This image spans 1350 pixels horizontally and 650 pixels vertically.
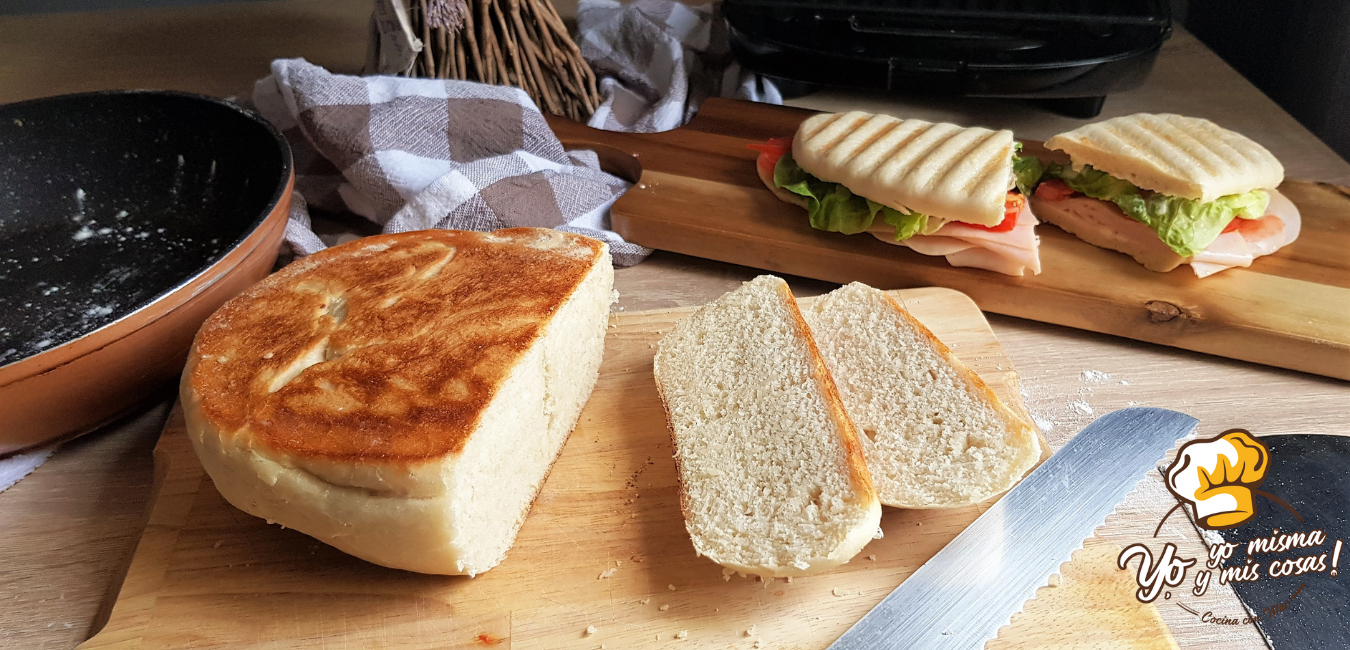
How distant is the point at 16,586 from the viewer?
212cm

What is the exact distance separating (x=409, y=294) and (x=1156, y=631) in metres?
2.02

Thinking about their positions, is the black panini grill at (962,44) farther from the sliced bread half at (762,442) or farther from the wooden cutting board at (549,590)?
the wooden cutting board at (549,590)

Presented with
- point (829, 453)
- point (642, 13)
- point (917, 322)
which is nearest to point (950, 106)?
point (642, 13)

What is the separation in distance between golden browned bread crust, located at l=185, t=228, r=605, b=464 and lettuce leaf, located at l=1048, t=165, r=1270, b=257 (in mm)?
1891

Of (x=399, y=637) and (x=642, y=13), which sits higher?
(x=642, y=13)

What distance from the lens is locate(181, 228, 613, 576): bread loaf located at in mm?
1872

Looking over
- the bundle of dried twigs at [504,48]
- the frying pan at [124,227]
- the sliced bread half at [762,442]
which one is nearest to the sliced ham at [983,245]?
the sliced bread half at [762,442]

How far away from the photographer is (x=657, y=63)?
166 inches

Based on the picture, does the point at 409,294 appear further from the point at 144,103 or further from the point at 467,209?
the point at 144,103

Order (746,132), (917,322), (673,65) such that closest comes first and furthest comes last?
(917,322)
(746,132)
(673,65)

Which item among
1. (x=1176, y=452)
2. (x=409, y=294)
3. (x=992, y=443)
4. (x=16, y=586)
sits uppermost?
(x=409, y=294)

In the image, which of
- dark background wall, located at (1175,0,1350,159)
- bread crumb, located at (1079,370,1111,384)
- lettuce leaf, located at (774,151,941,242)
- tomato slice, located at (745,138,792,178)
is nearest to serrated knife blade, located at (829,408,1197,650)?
bread crumb, located at (1079,370,1111,384)

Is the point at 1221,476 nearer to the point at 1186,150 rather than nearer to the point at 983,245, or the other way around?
the point at 983,245

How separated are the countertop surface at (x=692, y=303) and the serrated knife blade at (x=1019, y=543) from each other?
0.13 metres
